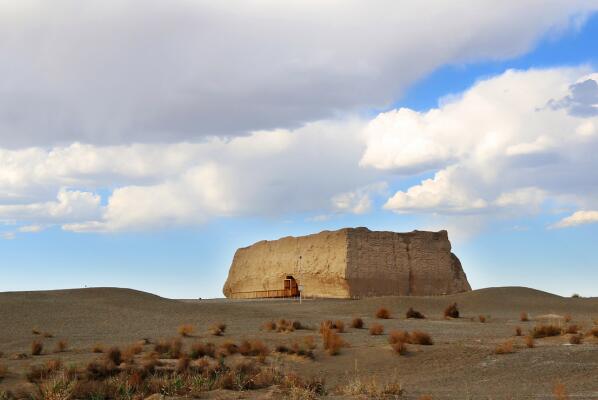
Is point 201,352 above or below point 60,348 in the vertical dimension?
below

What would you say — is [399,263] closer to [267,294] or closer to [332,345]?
[267,294]

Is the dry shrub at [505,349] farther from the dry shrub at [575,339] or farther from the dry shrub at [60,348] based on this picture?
the dry shrub at [60,348]

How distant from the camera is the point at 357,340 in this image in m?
23.8

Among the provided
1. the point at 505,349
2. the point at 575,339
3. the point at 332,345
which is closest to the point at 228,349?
the point at 332,345

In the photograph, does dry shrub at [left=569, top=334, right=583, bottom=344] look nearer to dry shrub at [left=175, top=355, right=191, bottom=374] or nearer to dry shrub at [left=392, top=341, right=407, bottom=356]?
dry shrub at [left=392, top=341, right=407, bottom=356]

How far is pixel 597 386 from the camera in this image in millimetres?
15781

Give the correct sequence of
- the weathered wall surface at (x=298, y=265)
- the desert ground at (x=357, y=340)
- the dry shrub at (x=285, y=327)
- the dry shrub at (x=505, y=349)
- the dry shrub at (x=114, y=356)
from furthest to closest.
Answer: the weathered wall surface at (x=298, y=265) < the dry shrub at (x=285, y=327) < the dry shrub at (x=505, y=349) < the dry shrub at (x=114, y=356) < the desert ground at (x=357, y=340)

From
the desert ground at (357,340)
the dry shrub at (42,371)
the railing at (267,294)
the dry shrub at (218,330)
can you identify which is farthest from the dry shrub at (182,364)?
the railing at (267,294)

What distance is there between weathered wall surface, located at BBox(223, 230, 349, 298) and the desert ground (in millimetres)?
5615

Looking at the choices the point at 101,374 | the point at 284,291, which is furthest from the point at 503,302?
the point at 101,374

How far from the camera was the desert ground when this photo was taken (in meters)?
16.0

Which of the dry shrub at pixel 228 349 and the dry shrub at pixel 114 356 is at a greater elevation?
the dry shrub at pixel 228 349

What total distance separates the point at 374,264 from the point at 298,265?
6654 millimetres

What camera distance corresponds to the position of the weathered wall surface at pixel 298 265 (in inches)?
1953
